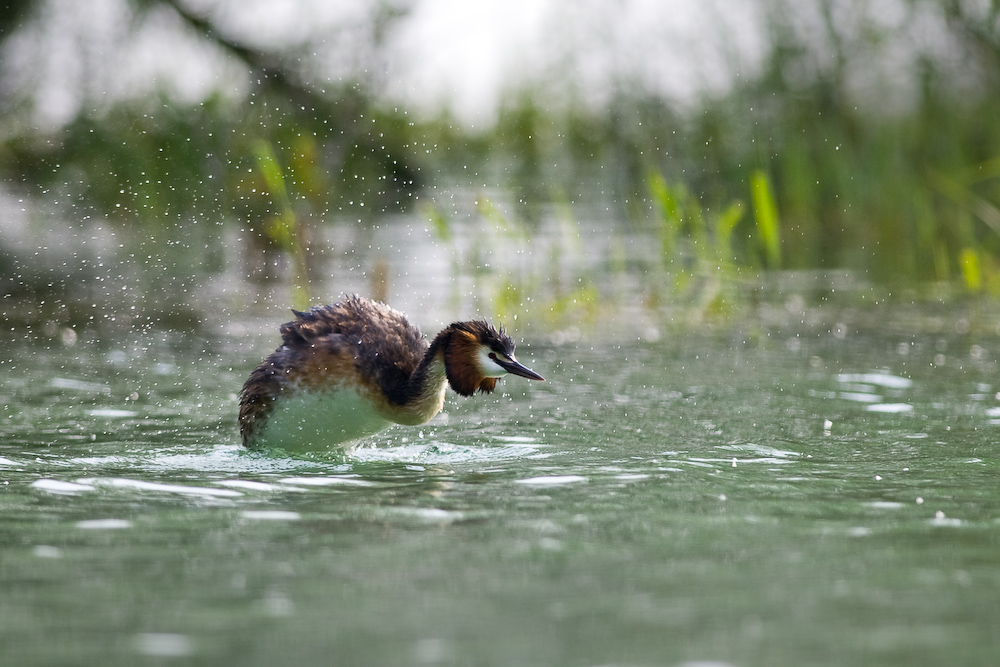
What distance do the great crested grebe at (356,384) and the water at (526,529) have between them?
16 cm

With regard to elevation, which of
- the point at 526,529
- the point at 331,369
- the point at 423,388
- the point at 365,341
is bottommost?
the point at 526,529

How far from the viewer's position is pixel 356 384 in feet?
19.9

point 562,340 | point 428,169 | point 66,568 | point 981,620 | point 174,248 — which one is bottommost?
point 981,620

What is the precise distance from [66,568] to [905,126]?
11.7 metres

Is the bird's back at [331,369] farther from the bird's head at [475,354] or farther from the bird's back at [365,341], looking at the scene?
the bird's head at [475,354]

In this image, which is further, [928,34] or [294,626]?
[928,34]

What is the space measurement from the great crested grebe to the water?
16cm

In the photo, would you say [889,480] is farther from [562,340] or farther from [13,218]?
[13,218]

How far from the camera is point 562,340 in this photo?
32.1 feet

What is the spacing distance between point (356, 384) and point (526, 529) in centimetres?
186

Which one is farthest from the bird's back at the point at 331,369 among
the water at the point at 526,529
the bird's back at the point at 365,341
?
the water at the point at 526,529

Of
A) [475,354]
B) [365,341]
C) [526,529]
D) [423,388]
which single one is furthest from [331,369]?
[526,529]

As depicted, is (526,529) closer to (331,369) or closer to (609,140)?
(331,369)

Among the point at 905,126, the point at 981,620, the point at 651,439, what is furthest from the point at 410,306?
the point at 981,620
